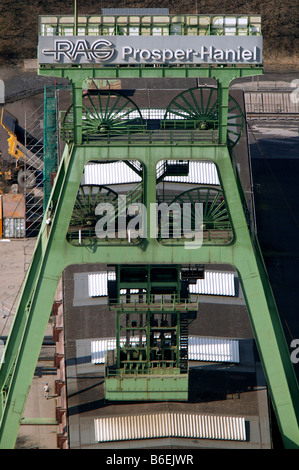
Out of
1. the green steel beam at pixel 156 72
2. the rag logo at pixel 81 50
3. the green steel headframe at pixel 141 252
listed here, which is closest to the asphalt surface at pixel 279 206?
the green steel headframe at pixel 141 252

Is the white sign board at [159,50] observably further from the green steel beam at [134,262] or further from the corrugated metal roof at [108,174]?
the corrugated metal roof at [108,174]

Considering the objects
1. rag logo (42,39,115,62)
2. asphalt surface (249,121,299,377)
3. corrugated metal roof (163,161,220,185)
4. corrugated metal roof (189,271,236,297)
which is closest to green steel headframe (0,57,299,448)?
rag logo (42,39,115,62)

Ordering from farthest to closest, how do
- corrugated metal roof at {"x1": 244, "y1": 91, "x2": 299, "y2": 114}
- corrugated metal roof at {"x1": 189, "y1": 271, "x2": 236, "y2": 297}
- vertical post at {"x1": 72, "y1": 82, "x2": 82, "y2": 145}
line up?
corrugated metal roof at {"x1": 244, "y1": 91, "x2": 299, "y2": 114} < corrugated metal roof at {"x1": 189, "y1": 271, "x2": 236, "y2": 297} < vertical post at {"x1": 72, "y1": 82, "x2": 82, "y2": 145}

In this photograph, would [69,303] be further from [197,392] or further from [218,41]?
[218,41]

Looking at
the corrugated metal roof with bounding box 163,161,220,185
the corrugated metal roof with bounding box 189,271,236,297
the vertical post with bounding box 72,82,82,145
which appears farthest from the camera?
the corrugated metal roof with bounding box 163,161,220,185

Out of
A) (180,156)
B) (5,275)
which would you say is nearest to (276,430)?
(180,156)

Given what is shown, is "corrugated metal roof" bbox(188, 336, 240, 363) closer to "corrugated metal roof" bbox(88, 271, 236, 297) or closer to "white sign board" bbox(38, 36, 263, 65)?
"corrugated metal roof" bbox(88, 271, 236, 297)
